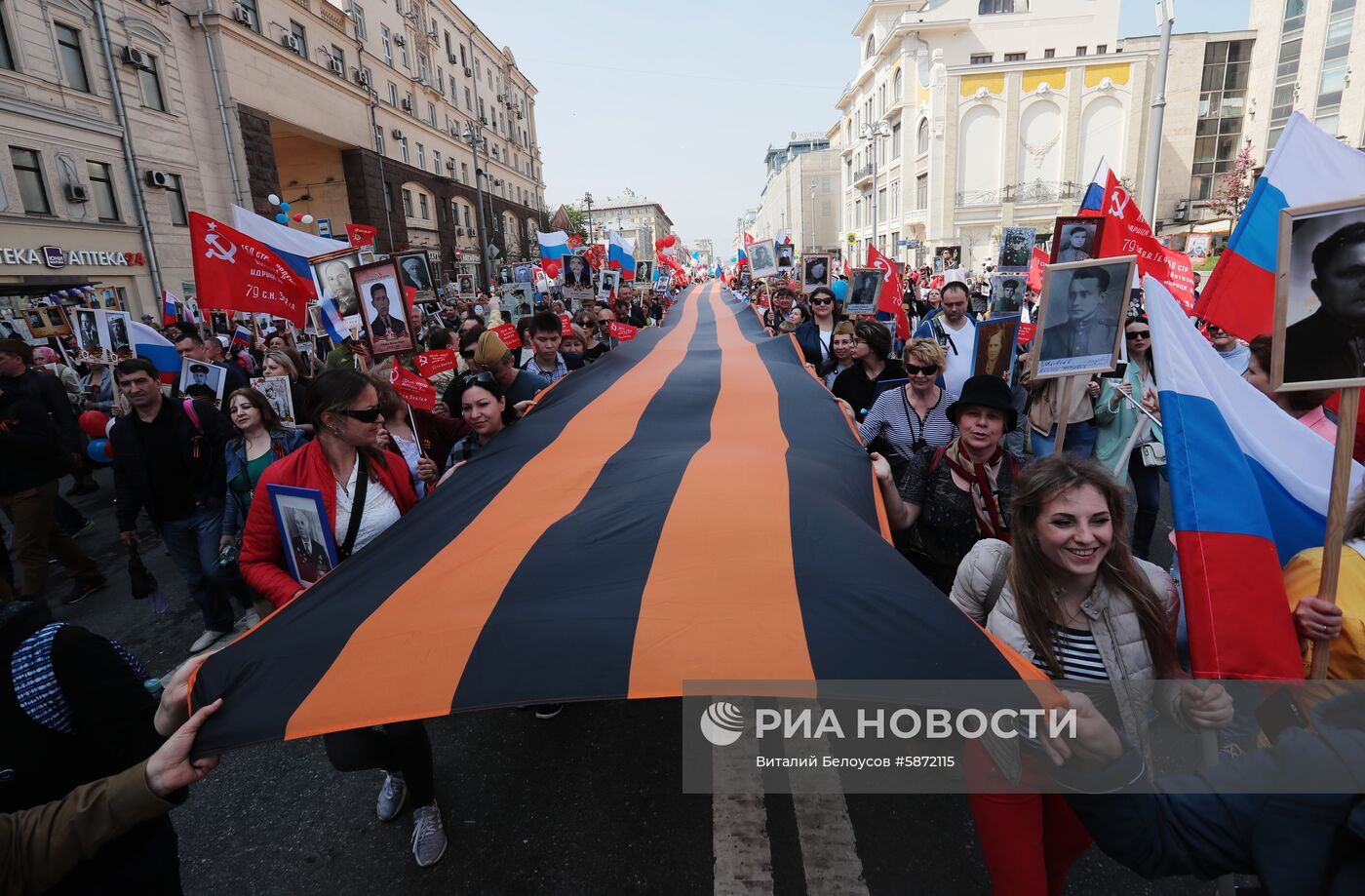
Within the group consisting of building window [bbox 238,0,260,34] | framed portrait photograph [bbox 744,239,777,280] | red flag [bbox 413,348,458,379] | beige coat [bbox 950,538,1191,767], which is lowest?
beige coat [bbox 950,538,1191,767]

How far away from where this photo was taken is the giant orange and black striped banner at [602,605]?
1.76 metres

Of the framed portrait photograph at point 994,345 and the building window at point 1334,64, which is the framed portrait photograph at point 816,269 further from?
the building window at point 1334,64

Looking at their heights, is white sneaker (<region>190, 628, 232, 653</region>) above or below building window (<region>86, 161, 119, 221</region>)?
below

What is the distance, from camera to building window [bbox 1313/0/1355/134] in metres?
30.4

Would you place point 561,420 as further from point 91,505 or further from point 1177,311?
point 91,505

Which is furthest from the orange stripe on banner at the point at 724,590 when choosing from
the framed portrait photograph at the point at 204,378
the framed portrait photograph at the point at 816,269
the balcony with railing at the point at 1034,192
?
the balcony with railing at the point at 1034,192

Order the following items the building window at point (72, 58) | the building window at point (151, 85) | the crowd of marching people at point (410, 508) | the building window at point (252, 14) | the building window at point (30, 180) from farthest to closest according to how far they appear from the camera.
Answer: the building window at point (252, 14) → the building window at point (151, 85) → the building window at point (72, 58) → the building window at point (30, 180) → the crowd of marching people at point (410, 508)

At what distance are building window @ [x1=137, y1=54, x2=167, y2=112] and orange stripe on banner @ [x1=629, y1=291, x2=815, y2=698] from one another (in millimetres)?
24641

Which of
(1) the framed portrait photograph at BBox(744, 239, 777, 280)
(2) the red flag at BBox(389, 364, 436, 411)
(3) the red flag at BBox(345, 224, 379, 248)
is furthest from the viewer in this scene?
(1) the framed portrait photograph at BBox(744, 239, 777, 280)

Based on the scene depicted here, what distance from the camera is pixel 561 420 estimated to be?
4121 millimetres

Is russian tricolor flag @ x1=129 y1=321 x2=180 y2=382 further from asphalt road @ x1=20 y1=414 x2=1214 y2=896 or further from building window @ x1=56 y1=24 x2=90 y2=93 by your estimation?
building window @ x1=56 y1=24 x2=90 y2=93

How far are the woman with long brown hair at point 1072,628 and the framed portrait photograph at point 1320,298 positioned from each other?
61cm

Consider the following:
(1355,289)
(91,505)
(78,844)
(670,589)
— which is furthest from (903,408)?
(91,505)

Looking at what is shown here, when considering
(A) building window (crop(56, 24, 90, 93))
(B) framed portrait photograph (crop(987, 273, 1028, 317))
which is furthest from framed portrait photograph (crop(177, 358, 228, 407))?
(A) building window (crop(56, 24, 90, 93))
